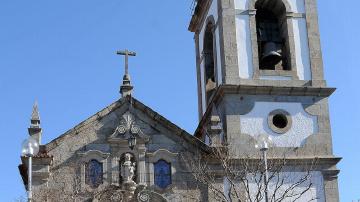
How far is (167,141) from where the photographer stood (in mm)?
27688

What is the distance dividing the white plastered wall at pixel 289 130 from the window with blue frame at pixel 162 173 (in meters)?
3.51

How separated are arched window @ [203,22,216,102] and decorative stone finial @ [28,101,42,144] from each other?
8.86m

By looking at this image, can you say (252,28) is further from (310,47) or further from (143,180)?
(143,180)

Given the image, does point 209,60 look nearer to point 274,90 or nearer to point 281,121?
point 274,90

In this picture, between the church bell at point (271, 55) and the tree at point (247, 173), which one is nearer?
the tree at point (247, 173)

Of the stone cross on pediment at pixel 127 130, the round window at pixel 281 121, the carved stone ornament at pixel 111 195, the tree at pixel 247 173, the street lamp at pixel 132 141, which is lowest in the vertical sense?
the carved stone ornament at pixel 111 195

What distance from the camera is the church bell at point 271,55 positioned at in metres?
30.8

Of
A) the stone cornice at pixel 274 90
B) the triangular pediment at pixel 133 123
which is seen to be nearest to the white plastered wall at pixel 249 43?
the stone cornice at pixel 274 90

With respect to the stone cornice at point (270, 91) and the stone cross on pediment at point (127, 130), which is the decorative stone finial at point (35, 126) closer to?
the stone cross on pediment at point (127, 130)

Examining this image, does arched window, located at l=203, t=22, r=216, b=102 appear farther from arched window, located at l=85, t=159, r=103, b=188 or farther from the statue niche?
arched window, located at l=85, t=159, r=103, b=188

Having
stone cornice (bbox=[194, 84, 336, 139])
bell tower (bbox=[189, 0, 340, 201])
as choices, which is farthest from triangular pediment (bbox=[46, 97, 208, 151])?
stone cornice (bbox=[194, 84, 336, 139])

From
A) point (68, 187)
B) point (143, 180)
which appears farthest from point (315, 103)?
point (68, 187)

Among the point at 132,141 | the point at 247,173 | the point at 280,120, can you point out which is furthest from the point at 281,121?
the point at 132,141

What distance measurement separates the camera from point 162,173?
27250 millimetres
